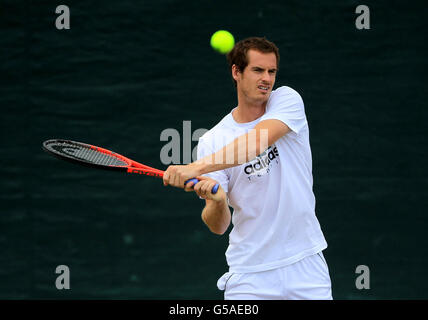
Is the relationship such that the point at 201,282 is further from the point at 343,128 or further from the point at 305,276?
the point at 305,276

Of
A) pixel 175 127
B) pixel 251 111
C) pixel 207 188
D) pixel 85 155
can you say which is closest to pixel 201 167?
pixel 207 188

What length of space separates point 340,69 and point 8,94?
254cm

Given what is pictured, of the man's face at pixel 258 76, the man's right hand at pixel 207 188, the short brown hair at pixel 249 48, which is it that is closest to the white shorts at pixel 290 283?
the man's right hand at pixel 207 188

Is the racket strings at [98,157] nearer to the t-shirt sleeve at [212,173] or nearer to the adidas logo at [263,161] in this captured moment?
the t-shirt sleeve at [212,173]

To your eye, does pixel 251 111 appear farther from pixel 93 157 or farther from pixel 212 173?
pixel 93 157

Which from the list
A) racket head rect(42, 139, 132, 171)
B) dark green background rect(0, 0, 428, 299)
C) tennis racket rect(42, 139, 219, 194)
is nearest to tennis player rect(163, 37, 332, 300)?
tennis racket rect(42, 139, 219, 194)

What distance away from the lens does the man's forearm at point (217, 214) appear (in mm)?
3448

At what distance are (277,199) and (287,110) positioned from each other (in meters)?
0.44

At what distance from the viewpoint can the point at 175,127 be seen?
5250 mm

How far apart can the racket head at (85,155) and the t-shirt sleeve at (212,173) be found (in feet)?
1.31

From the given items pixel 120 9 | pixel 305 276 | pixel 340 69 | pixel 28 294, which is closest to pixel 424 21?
pixel 340 69

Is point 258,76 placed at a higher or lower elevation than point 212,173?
higher

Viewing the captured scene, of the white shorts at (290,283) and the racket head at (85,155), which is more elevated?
the racket head at (85,155)

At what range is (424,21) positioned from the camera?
5172mm
